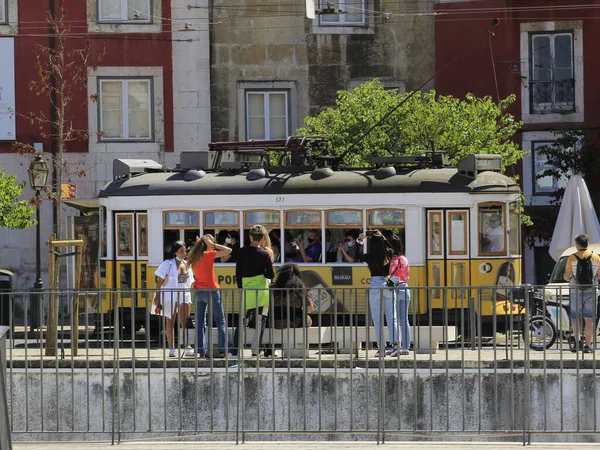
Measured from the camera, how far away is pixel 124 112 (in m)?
33.0

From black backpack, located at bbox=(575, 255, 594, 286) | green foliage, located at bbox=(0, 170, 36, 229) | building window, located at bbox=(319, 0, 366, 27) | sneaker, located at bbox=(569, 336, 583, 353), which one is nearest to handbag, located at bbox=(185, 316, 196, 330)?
sneaker, located at bbox=(569, 336, 583, 353)

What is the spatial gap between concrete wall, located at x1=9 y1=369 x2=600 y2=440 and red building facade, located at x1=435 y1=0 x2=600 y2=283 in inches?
765

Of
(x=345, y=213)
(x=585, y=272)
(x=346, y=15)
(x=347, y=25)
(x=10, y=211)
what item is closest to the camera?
(x=585, y=272)

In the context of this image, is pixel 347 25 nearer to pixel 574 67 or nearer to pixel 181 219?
pixel 574 67

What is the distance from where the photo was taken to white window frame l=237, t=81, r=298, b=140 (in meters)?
33.2

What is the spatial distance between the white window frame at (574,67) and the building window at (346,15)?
367 cm

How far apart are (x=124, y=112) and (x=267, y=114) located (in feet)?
10.7

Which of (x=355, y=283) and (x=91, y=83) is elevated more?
(x=91, y=83)

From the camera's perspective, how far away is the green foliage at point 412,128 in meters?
28.5

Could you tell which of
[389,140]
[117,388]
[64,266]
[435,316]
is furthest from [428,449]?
[64,266]

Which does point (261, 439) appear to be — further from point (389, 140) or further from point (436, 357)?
point (389, 140)

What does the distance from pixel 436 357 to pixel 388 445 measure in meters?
1.10

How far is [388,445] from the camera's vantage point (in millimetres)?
12617

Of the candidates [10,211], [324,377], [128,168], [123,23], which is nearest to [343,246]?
[128,168]
